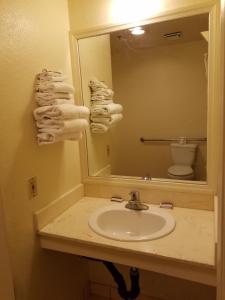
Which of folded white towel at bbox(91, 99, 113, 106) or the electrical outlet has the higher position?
folded white towel at bbox(91, 99, 113, 106)

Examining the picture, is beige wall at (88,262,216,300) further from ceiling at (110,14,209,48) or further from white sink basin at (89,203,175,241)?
ceiling at (110,14,209,48)

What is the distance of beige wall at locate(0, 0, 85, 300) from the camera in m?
1.15

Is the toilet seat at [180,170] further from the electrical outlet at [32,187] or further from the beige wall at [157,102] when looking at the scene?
the electrical outlet at [32,187]

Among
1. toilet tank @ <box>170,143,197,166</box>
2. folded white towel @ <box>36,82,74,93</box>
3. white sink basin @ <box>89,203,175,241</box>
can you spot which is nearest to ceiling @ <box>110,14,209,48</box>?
folded white towel @ <box>36,82,74,93</box>

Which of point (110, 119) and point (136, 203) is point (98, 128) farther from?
point (136, 203)

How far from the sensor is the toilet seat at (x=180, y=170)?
1531mm

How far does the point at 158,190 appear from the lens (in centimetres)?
157

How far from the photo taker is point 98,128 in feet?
5.73

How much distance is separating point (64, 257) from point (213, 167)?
1105 mm

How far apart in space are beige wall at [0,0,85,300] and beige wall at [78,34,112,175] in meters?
0.14

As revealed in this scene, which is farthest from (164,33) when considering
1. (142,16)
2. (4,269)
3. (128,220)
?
(4,269)

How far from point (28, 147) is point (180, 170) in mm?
937

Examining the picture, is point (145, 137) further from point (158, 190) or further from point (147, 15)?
point (147, 15)

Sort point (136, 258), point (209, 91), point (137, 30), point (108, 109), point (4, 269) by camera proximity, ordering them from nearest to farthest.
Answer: point (4, 269) → point (136, 258) → point (209, 91) → point (137, 30) → point (108, 109)
